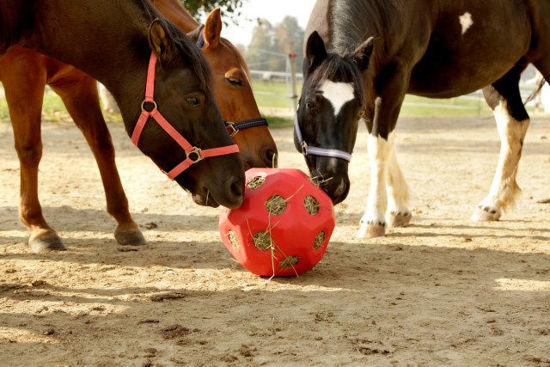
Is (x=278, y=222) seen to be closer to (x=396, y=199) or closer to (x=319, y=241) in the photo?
(x=319, y=241)

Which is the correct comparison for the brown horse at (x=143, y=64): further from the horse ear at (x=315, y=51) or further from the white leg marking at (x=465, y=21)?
the white leg marking at (x=465, y=21)

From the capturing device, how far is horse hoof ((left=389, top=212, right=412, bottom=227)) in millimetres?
5578

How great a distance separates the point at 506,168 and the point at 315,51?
256 cm

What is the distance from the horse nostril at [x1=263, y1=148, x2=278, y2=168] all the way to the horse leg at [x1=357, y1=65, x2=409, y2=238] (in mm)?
1166

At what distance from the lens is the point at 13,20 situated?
3.20 metres

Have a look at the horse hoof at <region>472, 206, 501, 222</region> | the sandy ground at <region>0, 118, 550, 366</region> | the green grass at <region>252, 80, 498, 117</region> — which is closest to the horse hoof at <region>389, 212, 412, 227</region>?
the sandy ground at <region>0, 118, 550, 366</region>

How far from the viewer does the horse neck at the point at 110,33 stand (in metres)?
3.21

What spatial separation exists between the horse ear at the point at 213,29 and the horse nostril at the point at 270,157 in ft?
2.57

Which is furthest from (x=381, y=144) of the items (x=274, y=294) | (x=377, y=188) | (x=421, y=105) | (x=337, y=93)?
(x=421, y=105)

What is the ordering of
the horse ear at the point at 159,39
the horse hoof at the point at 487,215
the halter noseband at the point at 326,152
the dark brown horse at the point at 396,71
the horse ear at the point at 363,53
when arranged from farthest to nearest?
the horse hoof at the point at 487,215, the horse ear at the point at 363,53, the dark brown horse at the point at 396,71, the halter noseband at the point at 326,152, the horse ear at the point at 159,39

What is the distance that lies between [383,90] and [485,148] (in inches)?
239

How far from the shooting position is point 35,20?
3256 mm

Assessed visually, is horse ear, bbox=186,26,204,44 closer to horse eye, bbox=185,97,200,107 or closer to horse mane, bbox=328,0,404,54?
horse mane, bbox=328,0,404,54

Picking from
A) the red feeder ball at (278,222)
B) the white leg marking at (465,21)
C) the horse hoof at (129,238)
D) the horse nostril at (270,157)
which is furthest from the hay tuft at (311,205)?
the white leg marking at (465,21)
